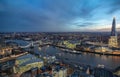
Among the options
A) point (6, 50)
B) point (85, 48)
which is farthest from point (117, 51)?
point (6, 50)

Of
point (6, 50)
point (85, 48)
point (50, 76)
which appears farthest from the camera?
point (85, 48)

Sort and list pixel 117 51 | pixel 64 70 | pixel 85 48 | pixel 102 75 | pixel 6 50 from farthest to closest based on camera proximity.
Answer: pixel 85 48
pixel 117 51
pixel 6 50
pixel 64 70
pixel 102 75

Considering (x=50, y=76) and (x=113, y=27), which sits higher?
(x=113, y=27)

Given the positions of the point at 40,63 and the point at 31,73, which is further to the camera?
the point at 40,63

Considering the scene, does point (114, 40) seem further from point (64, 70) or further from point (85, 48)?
point (64, 70)

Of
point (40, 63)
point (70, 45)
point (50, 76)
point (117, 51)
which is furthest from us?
point (70, 45)

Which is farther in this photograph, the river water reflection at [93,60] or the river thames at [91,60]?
the river water reflection at [93,60]

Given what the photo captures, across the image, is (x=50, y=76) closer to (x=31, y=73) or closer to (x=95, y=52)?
(x=31, y=73)

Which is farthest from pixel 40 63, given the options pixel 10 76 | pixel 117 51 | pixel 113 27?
pixel 113 27

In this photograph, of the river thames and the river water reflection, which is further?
the river water reflection
